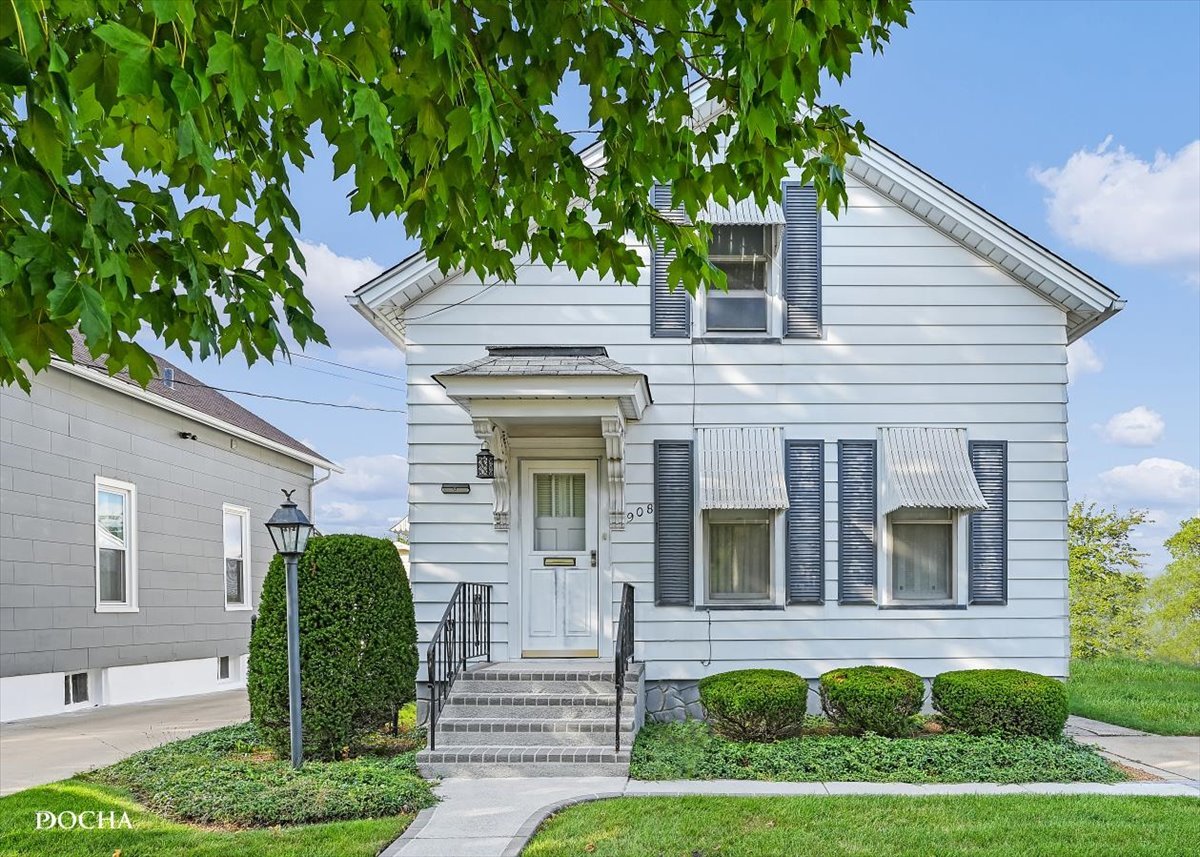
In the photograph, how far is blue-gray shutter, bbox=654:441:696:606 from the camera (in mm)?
10156

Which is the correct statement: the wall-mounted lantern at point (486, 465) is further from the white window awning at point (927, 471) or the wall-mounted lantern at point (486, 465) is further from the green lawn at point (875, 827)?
the white window awning at point (927, 471)

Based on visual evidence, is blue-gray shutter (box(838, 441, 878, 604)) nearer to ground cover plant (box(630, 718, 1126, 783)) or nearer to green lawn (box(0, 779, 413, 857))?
ground cover plant (box(630, 718, 1126, 783))

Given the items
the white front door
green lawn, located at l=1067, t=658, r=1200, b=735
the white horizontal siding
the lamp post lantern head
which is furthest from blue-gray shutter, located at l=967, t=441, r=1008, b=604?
the lamp post lantern head

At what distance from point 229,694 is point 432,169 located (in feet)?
45.4

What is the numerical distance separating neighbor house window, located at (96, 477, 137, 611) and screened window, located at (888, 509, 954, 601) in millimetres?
10242

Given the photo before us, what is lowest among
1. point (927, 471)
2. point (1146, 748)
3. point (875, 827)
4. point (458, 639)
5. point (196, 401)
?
point (1146, 748)

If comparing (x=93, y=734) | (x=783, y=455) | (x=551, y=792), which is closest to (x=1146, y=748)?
(x=783, y=455)

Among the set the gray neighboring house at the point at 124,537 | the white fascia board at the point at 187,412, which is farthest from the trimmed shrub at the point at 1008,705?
the gray neighboring house at the point at 124,537

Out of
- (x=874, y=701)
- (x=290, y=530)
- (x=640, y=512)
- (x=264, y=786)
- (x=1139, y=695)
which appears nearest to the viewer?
(x=264, y=786)

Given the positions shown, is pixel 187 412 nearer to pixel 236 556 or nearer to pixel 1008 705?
pixel 236 556

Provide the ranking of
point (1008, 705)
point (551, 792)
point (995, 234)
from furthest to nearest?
point (995, 234)
point (1008, 705)
point (551, 792)

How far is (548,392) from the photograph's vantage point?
29.7ft

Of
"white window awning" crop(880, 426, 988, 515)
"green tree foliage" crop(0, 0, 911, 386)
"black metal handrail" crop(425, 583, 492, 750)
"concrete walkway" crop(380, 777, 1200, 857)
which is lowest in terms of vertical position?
"concrete walkway" crop(380, 777, 1200, 857)

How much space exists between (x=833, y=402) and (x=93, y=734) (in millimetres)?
8717
